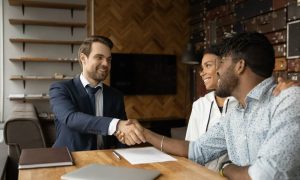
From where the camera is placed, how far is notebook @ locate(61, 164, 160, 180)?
1.10m

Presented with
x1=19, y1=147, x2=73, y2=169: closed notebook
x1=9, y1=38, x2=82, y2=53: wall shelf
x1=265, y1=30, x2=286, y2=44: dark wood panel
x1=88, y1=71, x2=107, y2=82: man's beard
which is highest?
x1=9, y1=38, x2=82, y2=53: wall shelf

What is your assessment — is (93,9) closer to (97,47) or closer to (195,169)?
(97,47)

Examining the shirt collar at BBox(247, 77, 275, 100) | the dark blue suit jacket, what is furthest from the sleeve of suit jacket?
the shirt collar at BBox(247, 77, 275, 100)

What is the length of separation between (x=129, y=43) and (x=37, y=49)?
1.58 metres

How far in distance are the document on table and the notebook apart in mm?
168

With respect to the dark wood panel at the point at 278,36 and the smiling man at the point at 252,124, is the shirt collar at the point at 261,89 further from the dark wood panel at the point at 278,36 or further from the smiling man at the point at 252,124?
the dark wood panel at the point at 278,36

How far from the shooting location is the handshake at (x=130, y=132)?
1.78 m

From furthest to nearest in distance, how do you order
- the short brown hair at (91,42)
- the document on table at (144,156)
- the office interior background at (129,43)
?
the office interior background at (129,43) < the short brown hair at (91,42) < the document on table at (144,156)

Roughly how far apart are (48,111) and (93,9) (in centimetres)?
191

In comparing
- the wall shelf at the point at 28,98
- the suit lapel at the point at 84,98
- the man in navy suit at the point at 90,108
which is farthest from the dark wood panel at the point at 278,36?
the wall shelf at the point at 28,98

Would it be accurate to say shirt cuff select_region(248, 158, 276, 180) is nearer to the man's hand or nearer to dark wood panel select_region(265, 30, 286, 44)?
the man's hand

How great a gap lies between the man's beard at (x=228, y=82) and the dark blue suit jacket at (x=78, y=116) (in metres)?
0.68

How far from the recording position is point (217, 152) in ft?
5.21

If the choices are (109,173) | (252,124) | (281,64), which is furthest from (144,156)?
(281,64)
